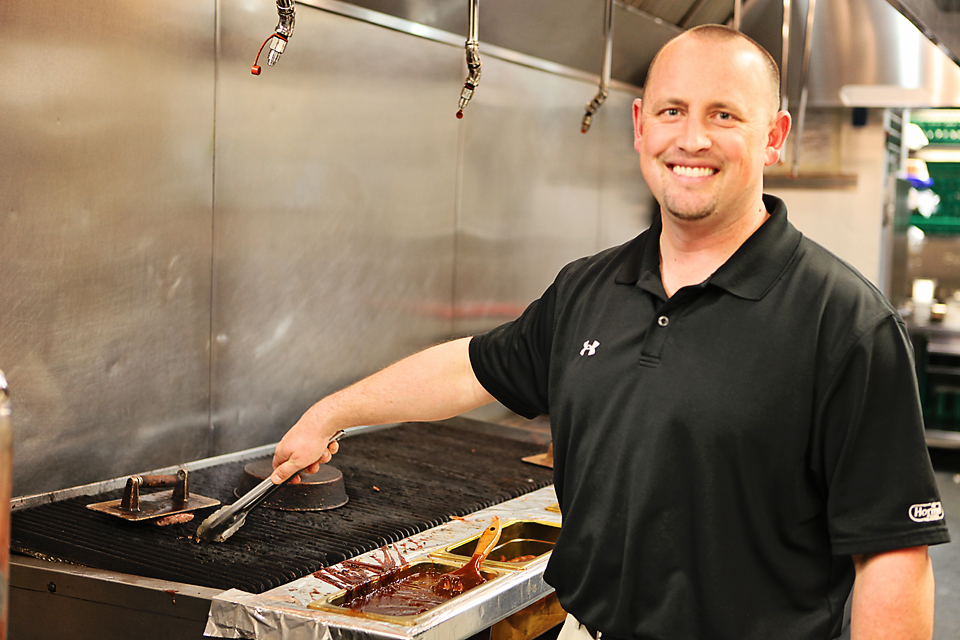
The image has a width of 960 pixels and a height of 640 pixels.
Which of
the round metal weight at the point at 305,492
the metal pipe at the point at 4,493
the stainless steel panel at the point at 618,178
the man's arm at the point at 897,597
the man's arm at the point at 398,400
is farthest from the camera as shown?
the stainless steel panel at the point at 618,178

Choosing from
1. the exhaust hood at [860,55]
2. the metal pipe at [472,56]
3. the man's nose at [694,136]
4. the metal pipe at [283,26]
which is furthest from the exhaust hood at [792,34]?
the man's nose at [694,136]

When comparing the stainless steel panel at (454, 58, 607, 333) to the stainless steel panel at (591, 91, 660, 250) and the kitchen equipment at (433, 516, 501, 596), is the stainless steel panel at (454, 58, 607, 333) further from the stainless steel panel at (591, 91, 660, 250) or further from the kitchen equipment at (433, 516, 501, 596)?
the kitchen equipment at (433, 516, 501, 596)

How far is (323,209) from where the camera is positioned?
244 centimetres

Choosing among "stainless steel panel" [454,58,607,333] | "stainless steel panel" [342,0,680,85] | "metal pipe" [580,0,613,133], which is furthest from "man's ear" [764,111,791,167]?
"stainless steel panel" [454,58,607,333]

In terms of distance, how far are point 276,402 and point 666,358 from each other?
1418mm

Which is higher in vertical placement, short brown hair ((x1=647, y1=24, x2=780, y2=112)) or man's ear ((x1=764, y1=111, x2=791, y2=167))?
short brown hair ((x1=647, y1=24, x2=780, y2=112))

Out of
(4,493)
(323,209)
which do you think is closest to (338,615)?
(4,493)

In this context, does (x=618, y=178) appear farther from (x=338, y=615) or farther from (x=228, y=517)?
(x=338, y=615)

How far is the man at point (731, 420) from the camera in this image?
1.06m

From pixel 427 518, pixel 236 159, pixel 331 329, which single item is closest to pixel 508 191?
pixel 331 329

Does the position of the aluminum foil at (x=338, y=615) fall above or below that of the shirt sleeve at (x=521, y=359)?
below

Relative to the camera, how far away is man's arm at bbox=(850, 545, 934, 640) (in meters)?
1.05

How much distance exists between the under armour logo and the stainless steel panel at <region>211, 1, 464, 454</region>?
117 cm

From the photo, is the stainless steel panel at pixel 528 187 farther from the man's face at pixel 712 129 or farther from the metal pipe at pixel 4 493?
the metal pipe at pixel 4 493
